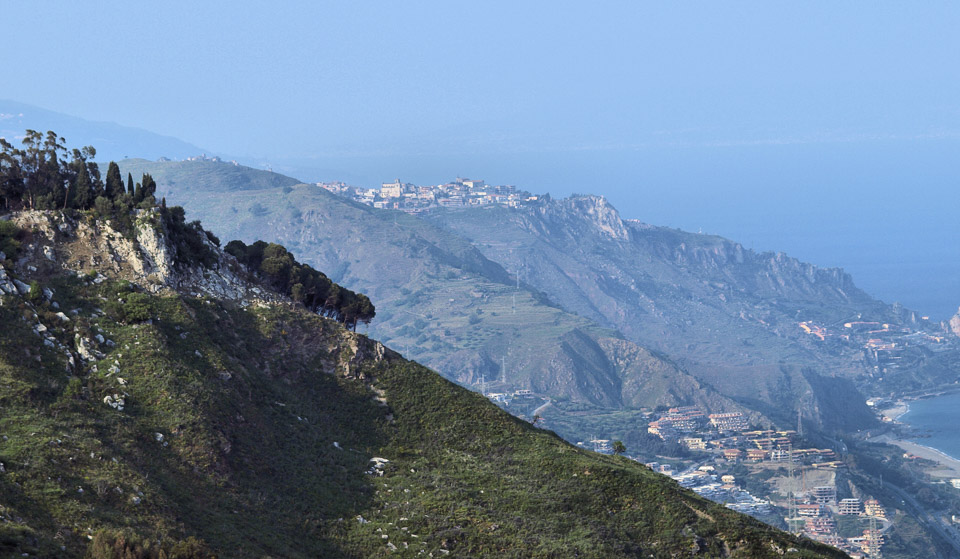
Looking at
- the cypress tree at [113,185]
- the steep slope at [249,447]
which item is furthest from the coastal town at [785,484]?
the cypress tree at [113,185]

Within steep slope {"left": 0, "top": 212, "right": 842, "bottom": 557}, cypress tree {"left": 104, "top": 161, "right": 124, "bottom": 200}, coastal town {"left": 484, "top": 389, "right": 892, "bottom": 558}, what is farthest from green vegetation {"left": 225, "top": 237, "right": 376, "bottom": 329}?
coastal town {"left": 484, "top": 389, "right": 892, "bottom": 558}

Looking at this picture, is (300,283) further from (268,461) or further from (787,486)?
(787,486)

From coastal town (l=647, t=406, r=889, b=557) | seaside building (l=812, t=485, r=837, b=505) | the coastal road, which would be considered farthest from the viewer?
seaside building (l=812, t=485, r=837, b=505)

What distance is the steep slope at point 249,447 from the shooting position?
1780 inches

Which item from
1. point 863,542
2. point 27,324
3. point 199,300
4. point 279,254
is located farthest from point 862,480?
point 27,324

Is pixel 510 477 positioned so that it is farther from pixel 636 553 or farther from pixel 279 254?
pixel 279 254

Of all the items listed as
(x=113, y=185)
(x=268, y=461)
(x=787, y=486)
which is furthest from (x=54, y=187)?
(x=787, y=486)

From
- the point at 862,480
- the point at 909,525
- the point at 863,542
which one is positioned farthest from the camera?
the point at 862,480

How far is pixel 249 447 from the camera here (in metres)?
55.6

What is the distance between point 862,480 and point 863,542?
34.2 meters

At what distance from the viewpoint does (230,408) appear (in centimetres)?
5722

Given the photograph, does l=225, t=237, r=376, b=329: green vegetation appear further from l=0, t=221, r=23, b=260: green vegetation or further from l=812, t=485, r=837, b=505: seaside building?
l=812, t=485, r=837, b=505: seaside building

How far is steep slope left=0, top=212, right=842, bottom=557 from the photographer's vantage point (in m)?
45.2

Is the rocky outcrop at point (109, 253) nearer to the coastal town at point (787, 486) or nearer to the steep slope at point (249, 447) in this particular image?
the steep slope at point (249, 447)
